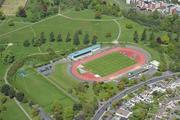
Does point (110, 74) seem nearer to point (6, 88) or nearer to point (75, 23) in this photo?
point (6, 88)

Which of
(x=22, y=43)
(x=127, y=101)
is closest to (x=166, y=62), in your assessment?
(x=127, y=101)

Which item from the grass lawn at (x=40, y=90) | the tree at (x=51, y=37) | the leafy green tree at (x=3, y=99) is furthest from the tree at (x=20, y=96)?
the tree at (x=51, y=37)

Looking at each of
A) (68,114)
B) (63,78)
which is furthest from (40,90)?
(68,114)

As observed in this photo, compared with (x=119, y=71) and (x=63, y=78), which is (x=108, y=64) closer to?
(x=119, y=71)

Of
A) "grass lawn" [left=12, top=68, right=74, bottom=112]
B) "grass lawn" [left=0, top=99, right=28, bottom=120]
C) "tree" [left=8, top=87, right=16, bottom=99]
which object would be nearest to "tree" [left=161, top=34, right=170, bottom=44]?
"grass lawn" [left=12, top=68, right=74, bottom=112]

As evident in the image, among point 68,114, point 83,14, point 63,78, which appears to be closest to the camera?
point 68,114


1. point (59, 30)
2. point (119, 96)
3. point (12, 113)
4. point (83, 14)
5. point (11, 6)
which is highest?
point (11, 6)
